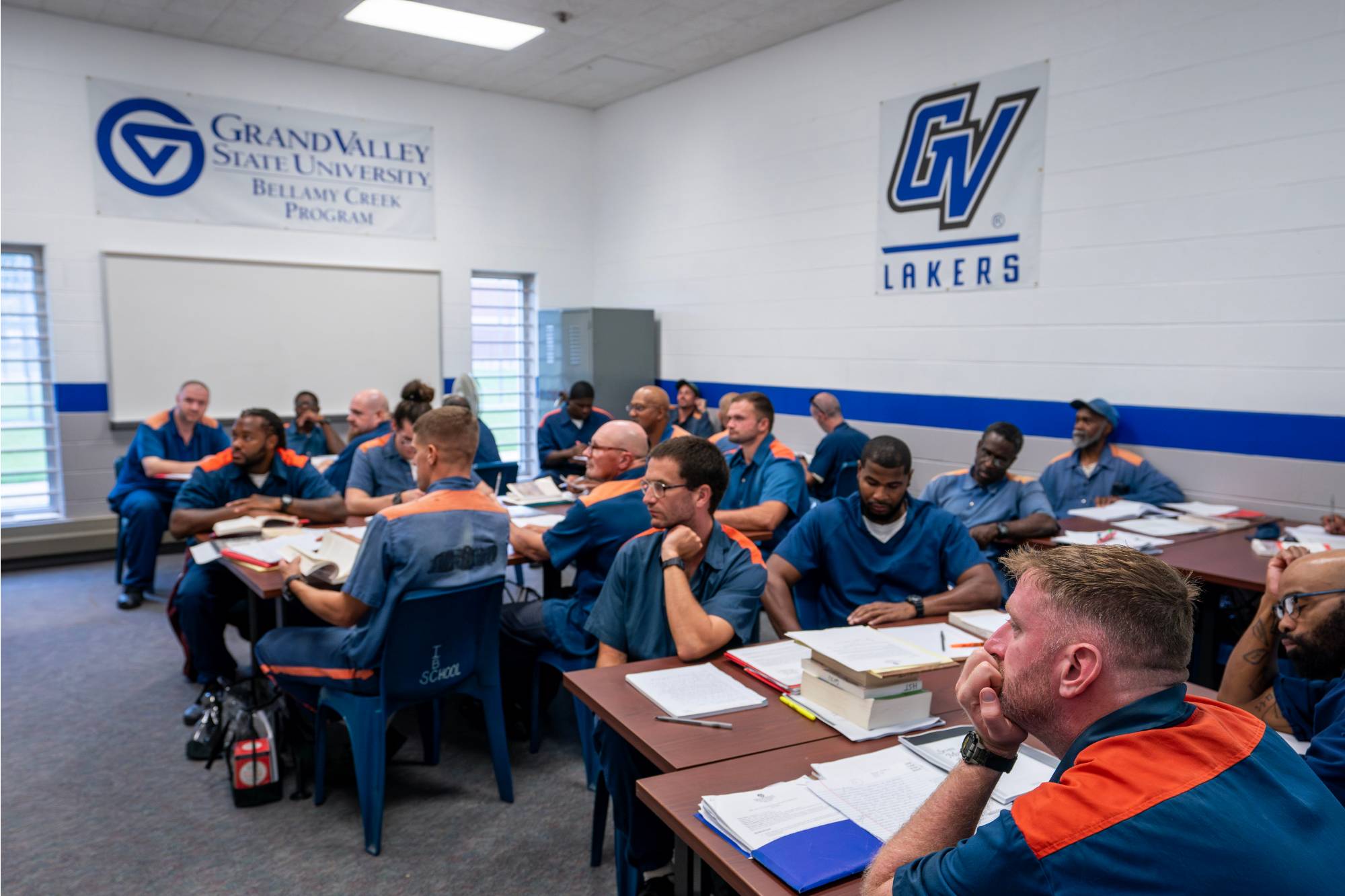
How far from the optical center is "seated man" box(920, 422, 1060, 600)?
411 cm

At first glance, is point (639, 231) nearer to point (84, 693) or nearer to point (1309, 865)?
point (84, 693)

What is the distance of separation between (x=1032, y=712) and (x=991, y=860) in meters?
0.20

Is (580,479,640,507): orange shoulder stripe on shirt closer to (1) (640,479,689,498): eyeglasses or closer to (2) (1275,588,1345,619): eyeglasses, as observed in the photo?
(1) (640,479,689,498): eyeglasses

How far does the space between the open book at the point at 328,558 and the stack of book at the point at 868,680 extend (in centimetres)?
162

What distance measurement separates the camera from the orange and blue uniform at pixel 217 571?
3859mm

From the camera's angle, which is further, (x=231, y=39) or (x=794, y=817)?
(x=231, y=39)

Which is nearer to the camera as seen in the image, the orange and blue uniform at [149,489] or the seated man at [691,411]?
the orange and blue uniform at [149,489]

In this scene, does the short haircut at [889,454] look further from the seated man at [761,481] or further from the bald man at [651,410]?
the bald man at [651,410]

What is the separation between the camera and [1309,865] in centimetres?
98

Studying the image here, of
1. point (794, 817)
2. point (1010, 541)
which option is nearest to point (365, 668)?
point (794, 817)

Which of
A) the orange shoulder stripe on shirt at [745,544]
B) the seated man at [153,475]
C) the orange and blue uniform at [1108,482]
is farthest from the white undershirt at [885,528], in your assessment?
the seated man at [153,475]

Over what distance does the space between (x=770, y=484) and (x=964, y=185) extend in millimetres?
2634

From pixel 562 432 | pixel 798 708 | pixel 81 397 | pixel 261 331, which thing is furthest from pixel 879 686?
pixel 81 397

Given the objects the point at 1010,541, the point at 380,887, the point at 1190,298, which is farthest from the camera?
the point at 1190,298
